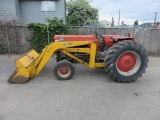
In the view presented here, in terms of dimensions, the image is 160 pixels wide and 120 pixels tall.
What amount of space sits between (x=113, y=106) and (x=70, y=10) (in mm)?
15876

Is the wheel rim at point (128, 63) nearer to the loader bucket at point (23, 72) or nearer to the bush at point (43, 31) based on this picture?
the loader bucket at point (23, 72)

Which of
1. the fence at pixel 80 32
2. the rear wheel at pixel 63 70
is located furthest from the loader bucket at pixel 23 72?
the fence at pixel 80 32

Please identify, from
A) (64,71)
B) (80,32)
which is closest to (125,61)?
(64,71)

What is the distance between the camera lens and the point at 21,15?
46.1 feet

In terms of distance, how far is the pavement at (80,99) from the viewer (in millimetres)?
3137

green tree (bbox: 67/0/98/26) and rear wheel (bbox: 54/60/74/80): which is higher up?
green tree (bbox: 67/0/98/26)

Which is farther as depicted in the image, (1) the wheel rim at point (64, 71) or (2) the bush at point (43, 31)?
(2) the bush at point (43, 31)

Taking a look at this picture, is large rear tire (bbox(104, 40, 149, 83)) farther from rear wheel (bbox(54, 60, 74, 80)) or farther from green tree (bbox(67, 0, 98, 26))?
green tree (bbox(67, 0, 98, 26))

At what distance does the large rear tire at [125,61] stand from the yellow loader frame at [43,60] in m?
0.49

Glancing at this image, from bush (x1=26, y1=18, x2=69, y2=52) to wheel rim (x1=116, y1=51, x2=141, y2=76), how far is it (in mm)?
4621

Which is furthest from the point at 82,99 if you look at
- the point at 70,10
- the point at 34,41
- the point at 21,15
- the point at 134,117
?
the point at 70,10

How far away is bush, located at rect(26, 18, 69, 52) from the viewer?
8523 mm

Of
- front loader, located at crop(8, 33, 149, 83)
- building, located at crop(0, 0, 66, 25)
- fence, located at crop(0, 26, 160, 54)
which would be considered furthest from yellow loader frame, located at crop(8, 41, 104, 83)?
building, located at crop(0, 0, 66, 25)

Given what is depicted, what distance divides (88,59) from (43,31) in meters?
4.12
